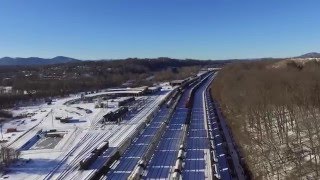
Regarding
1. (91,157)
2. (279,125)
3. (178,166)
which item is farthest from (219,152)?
(91,157)

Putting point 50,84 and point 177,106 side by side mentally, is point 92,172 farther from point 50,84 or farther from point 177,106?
point 50,84

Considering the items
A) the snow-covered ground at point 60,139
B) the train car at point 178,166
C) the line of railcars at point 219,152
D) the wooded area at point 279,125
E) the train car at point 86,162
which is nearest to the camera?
the wooded area at point 279,125

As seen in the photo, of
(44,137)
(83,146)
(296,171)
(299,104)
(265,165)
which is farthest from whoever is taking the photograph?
(44,137)

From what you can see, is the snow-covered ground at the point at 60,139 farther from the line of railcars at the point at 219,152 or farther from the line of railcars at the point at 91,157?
the line of railcars at the point at 219,152

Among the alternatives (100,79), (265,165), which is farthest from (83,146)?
(100,79)

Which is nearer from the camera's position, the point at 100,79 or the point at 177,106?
the point at 177,106

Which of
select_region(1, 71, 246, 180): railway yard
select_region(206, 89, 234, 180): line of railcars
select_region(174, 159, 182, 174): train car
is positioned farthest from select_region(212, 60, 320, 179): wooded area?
select_region(174, 159, 182, 174): train car

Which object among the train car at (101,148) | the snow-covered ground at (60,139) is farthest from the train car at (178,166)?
the train car at (101,148)
